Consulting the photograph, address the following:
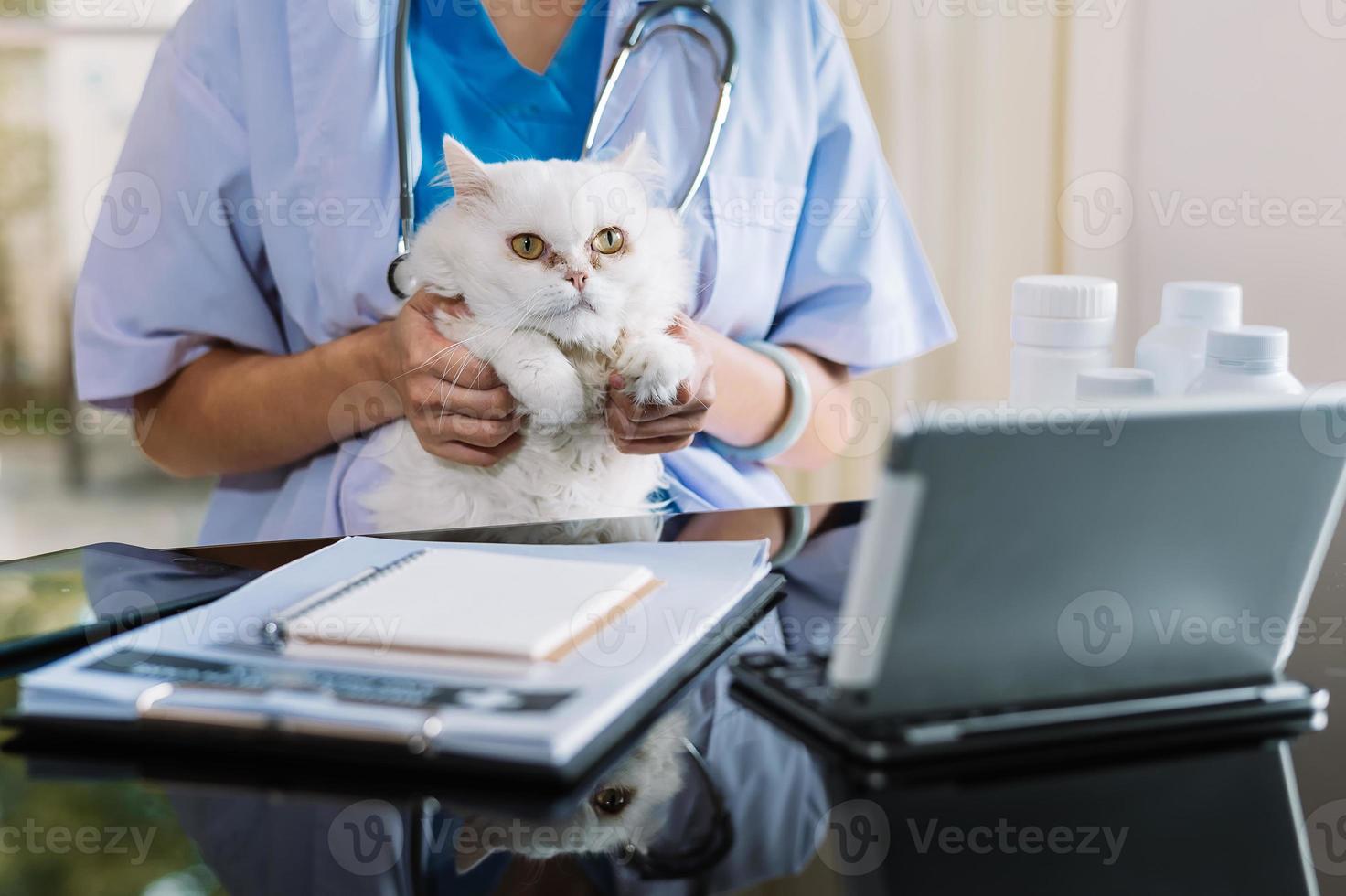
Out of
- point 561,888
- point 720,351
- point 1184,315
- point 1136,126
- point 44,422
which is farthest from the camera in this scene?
point 44,422

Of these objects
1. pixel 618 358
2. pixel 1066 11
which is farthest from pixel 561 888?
pixel 1066 11

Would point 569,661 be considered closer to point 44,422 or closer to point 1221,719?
point 1221,719

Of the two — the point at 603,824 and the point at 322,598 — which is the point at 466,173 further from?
the point at 603,824

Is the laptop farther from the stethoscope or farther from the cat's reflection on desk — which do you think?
the stethoscope

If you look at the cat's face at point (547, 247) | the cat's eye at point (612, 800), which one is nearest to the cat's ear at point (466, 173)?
the cat's face at point (547, 247)

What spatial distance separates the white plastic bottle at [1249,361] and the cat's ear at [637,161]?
1.82 ft

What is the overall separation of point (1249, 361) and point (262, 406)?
96 cm

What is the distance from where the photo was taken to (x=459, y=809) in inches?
17.5

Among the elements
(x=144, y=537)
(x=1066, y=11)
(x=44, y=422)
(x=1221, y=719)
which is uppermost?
(x=1066, y=11)

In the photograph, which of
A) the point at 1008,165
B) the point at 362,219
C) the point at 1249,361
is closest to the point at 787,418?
the point at 362,219

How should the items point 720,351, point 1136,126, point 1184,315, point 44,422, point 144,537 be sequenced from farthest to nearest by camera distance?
point 44,422 → point 144,537 → point 1136,126 → point 720,351 → point 1184,315

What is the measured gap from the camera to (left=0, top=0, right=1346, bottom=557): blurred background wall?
1.47 m

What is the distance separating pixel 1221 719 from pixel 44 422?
11.2 feet

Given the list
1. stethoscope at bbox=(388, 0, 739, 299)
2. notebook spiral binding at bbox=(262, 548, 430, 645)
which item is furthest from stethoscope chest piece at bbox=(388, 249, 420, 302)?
notebook spiral binding at bbox=(262, 548, 430, 645)
